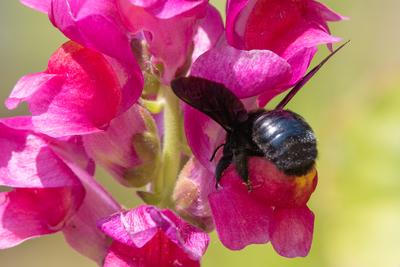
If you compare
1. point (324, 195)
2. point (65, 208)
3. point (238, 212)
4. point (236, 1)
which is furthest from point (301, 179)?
point (324, 195)

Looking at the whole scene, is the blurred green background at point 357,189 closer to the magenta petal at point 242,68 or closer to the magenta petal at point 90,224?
the magenta petal at point 90,224

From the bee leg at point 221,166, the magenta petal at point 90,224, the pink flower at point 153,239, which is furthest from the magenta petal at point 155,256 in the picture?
the magenta petal at point 90,224

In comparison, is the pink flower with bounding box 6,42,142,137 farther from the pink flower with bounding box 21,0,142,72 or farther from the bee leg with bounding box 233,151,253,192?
the bee leg with bounding box 233,151,253,192

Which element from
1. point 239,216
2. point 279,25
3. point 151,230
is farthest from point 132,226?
point 279,25

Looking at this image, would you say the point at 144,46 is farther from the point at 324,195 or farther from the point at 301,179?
the point at 324,195

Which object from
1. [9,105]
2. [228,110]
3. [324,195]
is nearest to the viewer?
[228,110]

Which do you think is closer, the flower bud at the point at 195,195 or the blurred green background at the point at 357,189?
the flower bud at the point at 195,195
